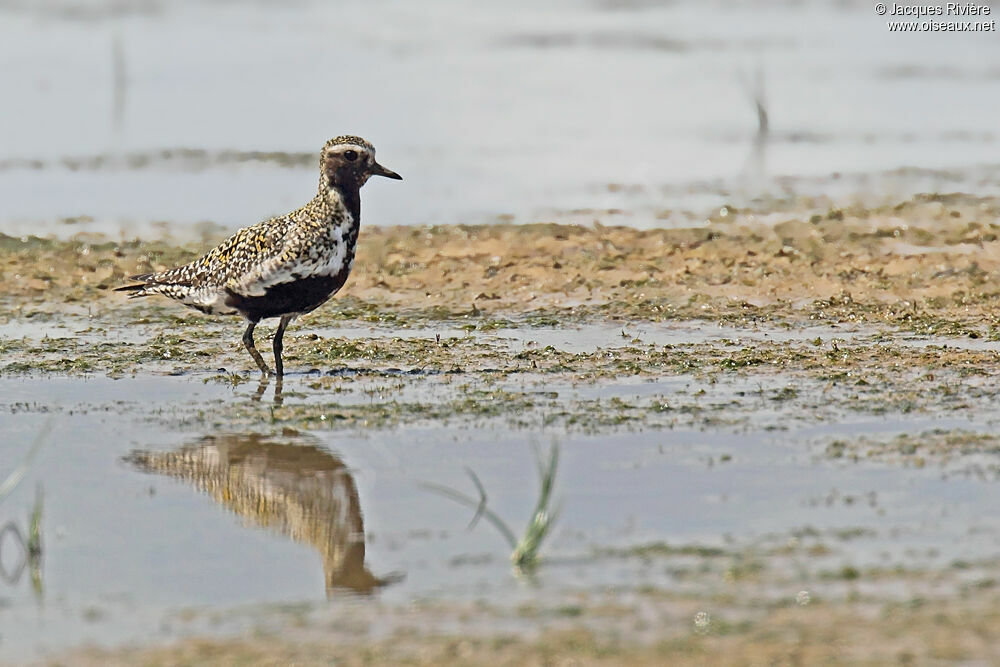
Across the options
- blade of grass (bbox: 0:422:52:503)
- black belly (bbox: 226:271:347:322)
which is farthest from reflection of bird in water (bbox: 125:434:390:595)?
black belly (bbox: 226:271:347:322)

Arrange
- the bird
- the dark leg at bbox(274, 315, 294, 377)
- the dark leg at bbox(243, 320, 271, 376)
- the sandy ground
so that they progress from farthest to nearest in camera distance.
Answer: the dark leg at bbox(243, 320, 271, 376), the dark leg at bbox(274, 315, 294, 377), the bird, the sandy ground

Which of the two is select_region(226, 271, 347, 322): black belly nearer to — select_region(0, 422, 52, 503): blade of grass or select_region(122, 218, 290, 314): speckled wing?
select_region(122, 218, 290, 314): speckled wing

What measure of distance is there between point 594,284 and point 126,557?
8518mm

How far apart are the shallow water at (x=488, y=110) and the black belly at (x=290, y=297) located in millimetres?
6907

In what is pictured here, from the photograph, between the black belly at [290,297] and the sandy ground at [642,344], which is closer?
the sandy ground at [642,344]

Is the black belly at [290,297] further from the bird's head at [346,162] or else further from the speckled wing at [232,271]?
the bird's head at [346,162]

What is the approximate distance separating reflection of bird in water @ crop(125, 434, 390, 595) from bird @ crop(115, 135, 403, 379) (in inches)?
77.8

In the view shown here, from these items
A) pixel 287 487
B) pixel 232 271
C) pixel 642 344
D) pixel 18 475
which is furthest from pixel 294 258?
pixel 18 475

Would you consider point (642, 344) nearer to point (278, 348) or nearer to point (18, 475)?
point (278, 348)

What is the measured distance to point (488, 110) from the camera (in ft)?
97.7

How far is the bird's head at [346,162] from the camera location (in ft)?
40.3

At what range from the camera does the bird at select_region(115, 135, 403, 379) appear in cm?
1193

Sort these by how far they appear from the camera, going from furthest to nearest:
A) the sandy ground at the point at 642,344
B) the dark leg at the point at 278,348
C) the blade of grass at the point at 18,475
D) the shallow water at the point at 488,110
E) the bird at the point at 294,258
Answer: the shallow water at the point at 488,110 < the dark leg at the point at 278,348 < the bird at the point at 294,258 < the blade of grass at the point at 18,475 < the sandy ground at the point at 642,344

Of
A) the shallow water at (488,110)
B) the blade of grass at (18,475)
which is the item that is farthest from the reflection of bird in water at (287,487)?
the shallow water at (488,110)
